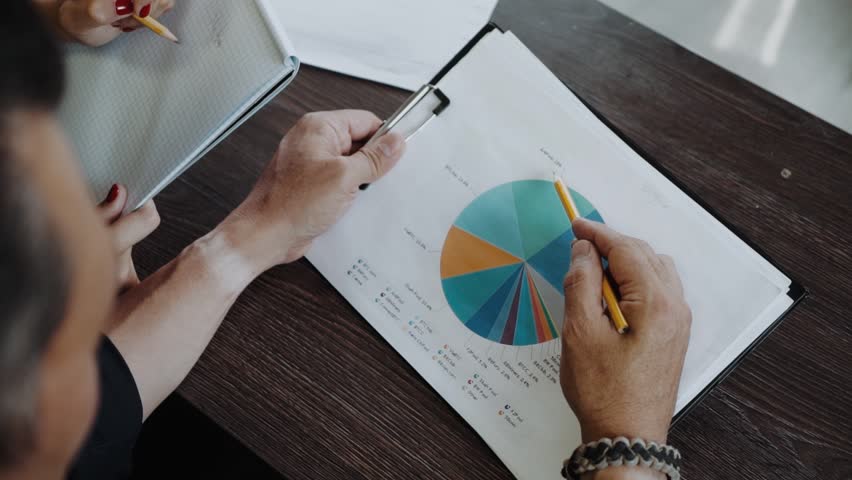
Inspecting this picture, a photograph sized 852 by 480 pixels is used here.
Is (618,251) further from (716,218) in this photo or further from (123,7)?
(123,7)

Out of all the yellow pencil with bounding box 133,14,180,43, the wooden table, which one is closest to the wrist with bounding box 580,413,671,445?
the wooden table

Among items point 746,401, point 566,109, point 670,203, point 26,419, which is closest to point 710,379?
point 746,401

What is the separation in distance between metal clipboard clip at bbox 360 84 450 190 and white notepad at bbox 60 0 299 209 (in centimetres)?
13

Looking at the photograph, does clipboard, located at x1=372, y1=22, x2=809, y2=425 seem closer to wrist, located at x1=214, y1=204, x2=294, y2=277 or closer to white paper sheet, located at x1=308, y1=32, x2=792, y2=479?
white paper sheet, located at x1=308, y1=32, x2=792, y2=479

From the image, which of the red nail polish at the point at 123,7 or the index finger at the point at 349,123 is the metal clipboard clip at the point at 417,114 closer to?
the index finger at the point at 349,123

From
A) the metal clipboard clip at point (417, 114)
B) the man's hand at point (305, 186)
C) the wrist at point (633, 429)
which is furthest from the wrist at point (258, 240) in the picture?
the wrist at point (633, 429)

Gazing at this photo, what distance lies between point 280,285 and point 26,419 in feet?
1.45

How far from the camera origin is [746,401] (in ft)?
2.30

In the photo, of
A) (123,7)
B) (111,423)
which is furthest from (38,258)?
(123,7)

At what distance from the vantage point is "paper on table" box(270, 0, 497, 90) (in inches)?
32.2

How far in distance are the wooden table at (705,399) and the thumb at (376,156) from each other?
11cm

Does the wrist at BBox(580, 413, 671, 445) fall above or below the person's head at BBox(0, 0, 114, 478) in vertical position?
below

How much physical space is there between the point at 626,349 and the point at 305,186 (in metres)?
0.37

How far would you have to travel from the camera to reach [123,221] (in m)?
0.70
